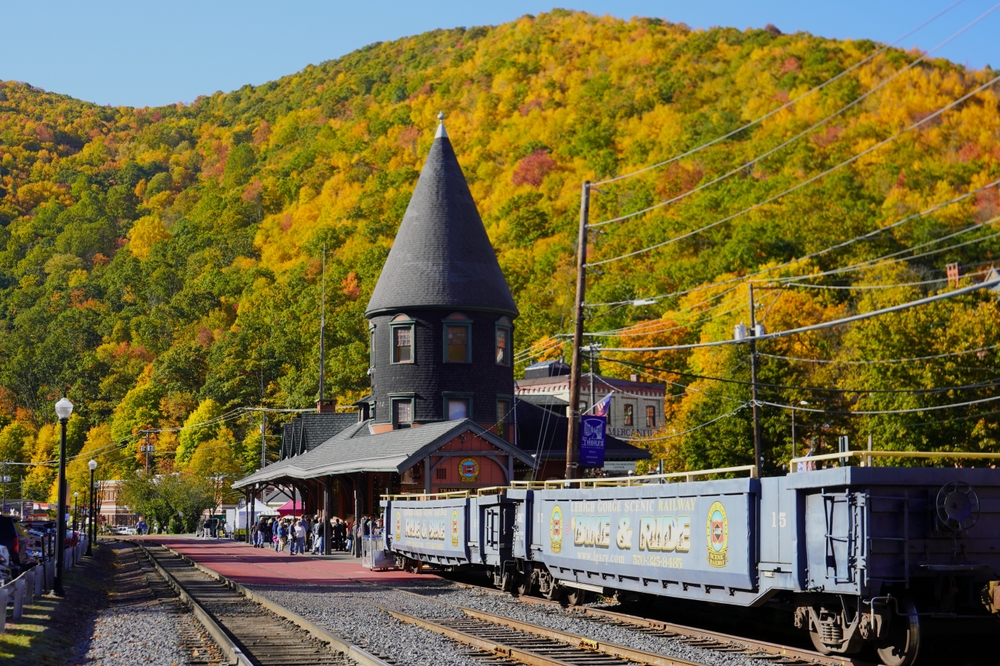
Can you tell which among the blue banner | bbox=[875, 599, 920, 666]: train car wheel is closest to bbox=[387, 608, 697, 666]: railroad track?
bbox=[875, 599, 920, 666]: train car wheel

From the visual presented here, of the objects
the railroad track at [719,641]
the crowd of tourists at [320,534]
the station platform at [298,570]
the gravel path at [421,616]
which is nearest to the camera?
the railroad track at [719,641]

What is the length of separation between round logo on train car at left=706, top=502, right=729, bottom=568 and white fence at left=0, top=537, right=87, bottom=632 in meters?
9.68

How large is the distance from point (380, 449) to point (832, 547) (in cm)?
2931

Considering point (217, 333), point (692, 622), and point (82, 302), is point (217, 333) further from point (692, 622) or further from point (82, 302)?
point (692, 622)

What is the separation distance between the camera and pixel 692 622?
19.6 meters

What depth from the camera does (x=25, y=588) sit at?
21.4 meters

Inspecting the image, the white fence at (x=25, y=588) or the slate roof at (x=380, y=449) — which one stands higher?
the slate roof at (x=380, y=449)

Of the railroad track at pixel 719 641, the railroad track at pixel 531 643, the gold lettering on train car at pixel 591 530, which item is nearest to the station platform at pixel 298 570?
the gold lettering on train car at pixel 591 530

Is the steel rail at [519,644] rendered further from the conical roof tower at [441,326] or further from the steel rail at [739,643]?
the conical roof tower at [441,326]

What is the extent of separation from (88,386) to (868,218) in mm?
Result: 102635

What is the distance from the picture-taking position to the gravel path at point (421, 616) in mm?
15516

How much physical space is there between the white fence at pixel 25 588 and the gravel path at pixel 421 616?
4.45 metres

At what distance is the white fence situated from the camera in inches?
691

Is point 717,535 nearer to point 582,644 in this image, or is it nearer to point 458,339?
point 582,644
